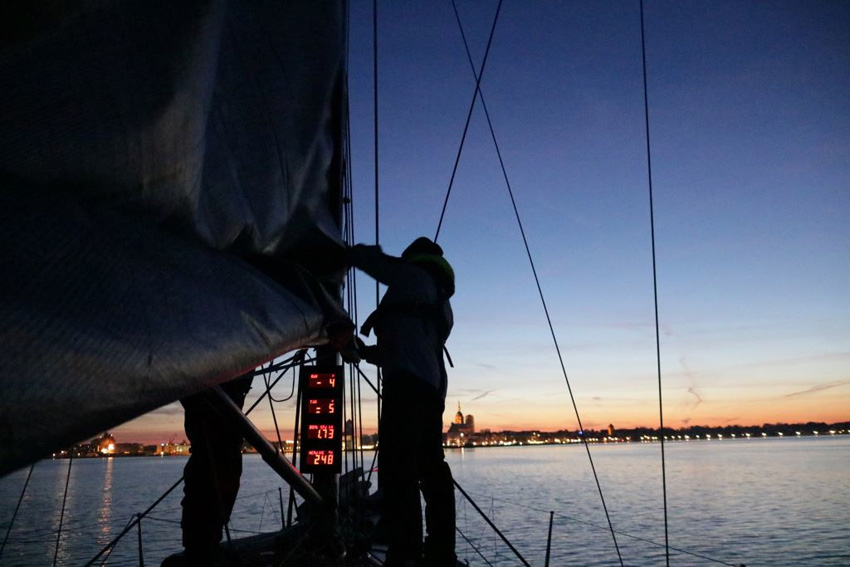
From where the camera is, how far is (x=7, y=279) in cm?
63

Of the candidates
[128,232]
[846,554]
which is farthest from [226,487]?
[846,554]

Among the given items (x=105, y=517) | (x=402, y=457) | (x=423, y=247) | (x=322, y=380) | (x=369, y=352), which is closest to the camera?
(x=402, y=457)

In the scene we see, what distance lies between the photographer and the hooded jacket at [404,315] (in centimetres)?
268

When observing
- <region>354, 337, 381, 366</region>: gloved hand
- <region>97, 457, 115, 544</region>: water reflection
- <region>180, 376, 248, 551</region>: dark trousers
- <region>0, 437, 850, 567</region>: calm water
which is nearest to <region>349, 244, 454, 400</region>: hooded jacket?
<region>354, 337, 381, 366</region>: gloved hand

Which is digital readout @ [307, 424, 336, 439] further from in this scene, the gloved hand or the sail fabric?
the sail fabric

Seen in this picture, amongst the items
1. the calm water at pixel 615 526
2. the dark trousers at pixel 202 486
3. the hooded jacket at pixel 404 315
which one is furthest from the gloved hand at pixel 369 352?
the calm water at pixel 615 526

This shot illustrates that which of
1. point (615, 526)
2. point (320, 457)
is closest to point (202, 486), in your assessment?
point (320, 457)

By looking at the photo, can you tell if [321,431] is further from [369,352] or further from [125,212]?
[125,212]

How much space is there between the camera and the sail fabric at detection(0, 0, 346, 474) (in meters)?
0.66

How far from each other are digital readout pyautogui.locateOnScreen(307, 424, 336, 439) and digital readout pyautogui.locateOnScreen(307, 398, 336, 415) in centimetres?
15

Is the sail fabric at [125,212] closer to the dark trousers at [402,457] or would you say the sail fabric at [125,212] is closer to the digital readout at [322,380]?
the dark trousers at [402,457]

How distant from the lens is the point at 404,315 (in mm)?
2756

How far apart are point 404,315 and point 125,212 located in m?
1.88

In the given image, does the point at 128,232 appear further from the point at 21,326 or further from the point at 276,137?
the point at 276,137
